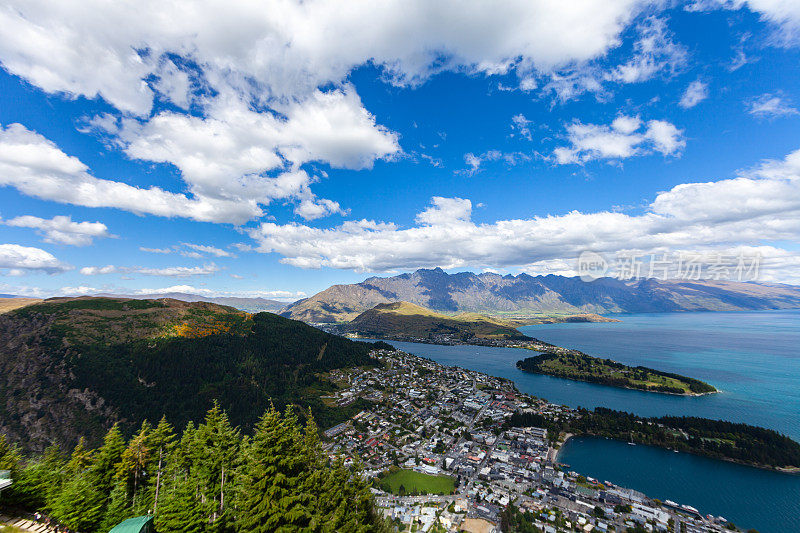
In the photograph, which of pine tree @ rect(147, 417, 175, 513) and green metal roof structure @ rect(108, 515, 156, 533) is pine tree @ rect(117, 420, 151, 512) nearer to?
pine tree @ rect(147, 417, 175, 513)

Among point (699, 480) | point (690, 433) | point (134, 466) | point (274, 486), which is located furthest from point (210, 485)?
point (690, 433)

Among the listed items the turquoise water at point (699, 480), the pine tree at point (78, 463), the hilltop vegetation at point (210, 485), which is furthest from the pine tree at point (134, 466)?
the turquoise water at point (699, 480)

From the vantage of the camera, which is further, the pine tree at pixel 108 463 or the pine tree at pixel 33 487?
the pine tree at pixel 108 463

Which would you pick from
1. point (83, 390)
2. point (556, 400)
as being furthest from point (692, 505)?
point (83, 390)

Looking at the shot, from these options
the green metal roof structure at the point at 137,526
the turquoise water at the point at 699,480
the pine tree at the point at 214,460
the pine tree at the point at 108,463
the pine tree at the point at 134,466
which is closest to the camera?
the green metal roof structure at the point at 137,526

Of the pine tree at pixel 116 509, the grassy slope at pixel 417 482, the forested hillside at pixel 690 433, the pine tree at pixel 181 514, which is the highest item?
the pine tree at pixel 181 514

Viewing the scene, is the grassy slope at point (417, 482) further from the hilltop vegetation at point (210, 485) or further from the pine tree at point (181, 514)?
the pine tree at point (181, 514)

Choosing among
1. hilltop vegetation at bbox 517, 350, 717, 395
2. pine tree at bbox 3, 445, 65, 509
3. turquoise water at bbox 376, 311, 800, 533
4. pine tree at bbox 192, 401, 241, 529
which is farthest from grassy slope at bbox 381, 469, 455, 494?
hilltop vegetation at bbox 517, 350, 717, 395

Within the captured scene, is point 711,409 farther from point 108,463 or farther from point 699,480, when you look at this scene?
point 108,463
